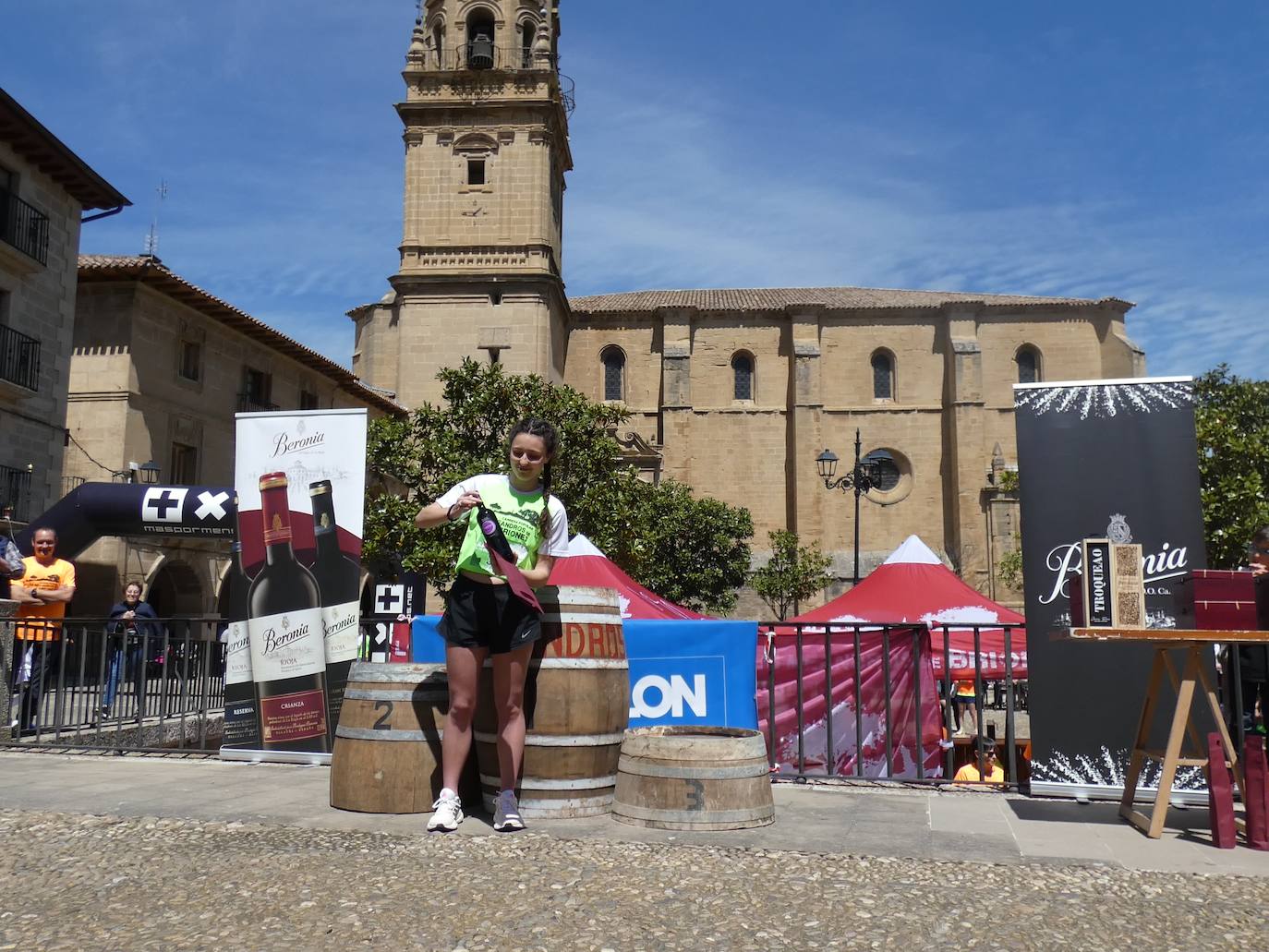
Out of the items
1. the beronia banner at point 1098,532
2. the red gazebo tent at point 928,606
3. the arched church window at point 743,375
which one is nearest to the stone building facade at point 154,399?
the red gazebo tent at point 928,606

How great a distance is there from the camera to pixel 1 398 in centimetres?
1775

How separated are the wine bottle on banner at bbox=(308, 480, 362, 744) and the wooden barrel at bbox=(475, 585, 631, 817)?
2.35m

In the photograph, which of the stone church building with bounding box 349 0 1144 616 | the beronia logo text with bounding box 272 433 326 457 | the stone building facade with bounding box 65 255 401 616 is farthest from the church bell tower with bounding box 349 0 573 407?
the beronia logo text with bounding box 272 433 326 457

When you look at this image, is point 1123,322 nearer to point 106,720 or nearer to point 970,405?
point 970,405

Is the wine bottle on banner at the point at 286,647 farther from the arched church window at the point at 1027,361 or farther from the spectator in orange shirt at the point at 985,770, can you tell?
the arched church window at the point at 1027,361

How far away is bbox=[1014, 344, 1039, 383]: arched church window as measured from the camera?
4419 centimetres

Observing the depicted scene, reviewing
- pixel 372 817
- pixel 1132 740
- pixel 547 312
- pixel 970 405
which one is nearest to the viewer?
pixel 372 817

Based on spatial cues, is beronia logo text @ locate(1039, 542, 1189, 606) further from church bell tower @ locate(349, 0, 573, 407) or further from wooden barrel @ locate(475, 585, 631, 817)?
church bell tower @ locate(349, 0, 573, 407)

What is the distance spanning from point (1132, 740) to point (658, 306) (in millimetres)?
39732

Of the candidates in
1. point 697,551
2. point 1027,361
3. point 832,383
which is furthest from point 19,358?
point 1027,361

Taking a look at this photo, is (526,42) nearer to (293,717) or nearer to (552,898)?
(293,717)

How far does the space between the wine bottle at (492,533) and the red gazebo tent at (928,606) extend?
8.72 m

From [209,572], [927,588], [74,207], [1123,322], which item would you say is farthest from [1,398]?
[1123,322]

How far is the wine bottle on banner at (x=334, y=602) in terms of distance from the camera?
6.62 metres
